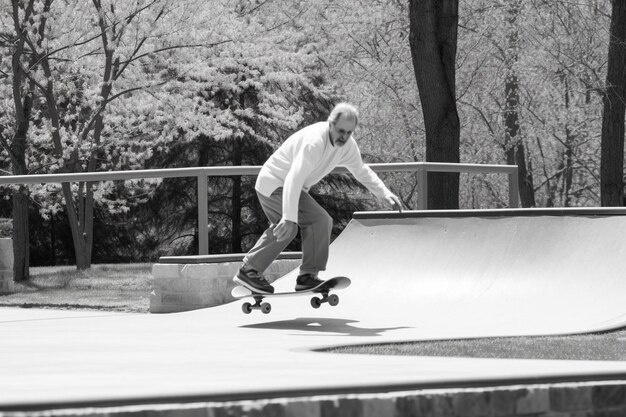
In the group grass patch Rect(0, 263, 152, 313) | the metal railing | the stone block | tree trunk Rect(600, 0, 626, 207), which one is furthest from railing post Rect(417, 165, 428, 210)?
tree trunk Rect(600, 0, 626, 207)

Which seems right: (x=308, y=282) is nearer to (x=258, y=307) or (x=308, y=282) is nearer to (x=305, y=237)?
(x=305, y=237)

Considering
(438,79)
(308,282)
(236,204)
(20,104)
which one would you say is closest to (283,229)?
(308,282)

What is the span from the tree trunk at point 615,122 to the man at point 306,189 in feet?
39.2

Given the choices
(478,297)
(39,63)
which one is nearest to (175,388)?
(478,297)

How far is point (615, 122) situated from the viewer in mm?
21031

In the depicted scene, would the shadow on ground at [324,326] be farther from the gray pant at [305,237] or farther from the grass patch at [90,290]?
the grass patch at [90,290]

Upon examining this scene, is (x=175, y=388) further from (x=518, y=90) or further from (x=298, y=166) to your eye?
(x=518, y=90)

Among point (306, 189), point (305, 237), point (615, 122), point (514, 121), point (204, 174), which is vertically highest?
point (514, 121)

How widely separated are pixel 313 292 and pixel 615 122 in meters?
13.0

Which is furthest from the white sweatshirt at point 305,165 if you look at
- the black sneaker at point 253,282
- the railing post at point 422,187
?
the railing post at point 422,187

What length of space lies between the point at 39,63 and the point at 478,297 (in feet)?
50.2

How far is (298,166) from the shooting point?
28.9 feet

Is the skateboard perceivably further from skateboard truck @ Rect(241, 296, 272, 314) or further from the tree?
the tree

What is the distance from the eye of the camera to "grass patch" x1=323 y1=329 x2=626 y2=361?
6996 mm
